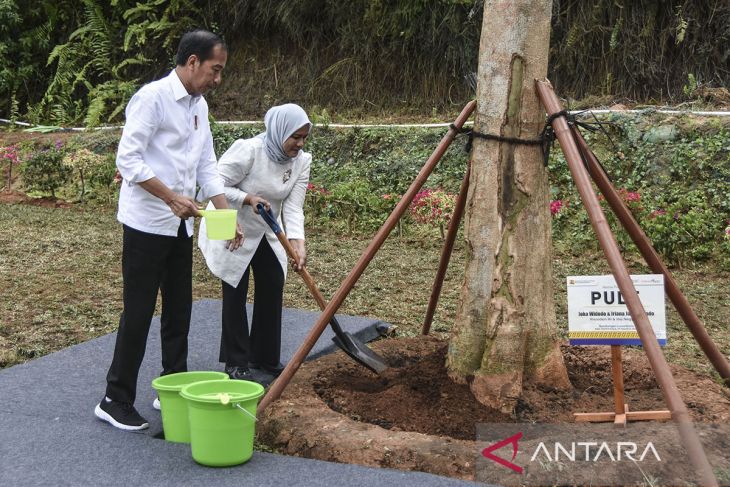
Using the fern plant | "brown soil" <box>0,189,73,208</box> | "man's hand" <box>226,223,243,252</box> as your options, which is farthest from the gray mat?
the fern plant

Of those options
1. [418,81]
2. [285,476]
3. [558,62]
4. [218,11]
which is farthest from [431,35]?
[285,476]

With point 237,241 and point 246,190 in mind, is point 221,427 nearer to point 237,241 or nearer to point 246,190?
point 237,241

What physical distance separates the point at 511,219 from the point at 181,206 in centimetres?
143

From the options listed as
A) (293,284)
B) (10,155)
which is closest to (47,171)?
(10,155)

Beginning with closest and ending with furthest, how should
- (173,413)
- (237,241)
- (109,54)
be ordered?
1. (173,413)
2. (237,241)
3. (109,54)

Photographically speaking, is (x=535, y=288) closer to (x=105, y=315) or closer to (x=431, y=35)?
(x=105, y=315)

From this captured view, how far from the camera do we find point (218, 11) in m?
13.9

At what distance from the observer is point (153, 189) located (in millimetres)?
3443

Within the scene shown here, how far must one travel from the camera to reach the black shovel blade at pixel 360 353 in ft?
14.0

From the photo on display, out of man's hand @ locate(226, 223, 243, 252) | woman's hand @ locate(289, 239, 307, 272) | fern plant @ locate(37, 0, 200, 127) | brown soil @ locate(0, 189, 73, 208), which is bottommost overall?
brown soil @ locate(0, 189, 73, 208)

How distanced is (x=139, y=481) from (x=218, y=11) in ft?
Result: 39.3

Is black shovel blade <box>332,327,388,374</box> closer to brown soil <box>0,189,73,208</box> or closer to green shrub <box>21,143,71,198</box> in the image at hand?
brown soil <box>0,189,73,208</box>

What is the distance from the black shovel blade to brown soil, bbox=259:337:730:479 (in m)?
0.07

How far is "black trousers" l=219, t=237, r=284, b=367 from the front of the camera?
439 centimetres
